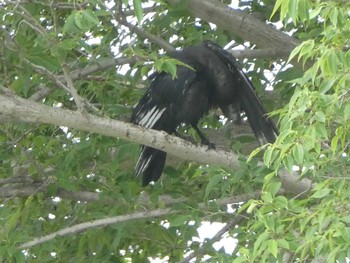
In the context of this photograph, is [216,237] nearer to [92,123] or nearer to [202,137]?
[202,137]

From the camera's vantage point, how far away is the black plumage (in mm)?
5918

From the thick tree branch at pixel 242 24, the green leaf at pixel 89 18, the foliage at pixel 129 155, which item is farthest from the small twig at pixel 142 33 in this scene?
the green leaf at pixel 89 18

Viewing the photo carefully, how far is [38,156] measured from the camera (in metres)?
6.12

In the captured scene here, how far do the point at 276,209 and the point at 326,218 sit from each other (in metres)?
0.29

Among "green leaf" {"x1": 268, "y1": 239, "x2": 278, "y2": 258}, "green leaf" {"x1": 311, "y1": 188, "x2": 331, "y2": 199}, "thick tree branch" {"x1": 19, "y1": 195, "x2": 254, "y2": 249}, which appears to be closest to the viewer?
"green leaf" {"x1": 268, "y1": 239, "x2": 278, "y2": 258}

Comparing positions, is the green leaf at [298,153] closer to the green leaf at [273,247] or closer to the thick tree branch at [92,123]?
the green leaf at [273,247]

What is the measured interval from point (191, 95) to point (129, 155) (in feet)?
1.53

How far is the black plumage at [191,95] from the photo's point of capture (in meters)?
5.92

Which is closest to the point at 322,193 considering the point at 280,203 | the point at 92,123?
the point at 280,203

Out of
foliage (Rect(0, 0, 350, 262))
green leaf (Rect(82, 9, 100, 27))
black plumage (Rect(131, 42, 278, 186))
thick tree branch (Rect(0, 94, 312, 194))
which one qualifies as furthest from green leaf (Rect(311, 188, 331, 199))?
black plumage (Rect(131, 42, 278, 186))

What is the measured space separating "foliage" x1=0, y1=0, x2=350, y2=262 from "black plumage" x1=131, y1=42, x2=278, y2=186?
9 centimetres

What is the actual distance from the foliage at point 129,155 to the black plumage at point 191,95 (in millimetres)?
95

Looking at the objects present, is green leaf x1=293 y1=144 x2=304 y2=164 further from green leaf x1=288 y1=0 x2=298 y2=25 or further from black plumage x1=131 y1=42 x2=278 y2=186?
black plumage x1=131 y1=42 x2=278 y2=186

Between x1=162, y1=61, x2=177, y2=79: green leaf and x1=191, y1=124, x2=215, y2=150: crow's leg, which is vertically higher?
x1=162, y1=61, x2=177, y2=79: green leaf
